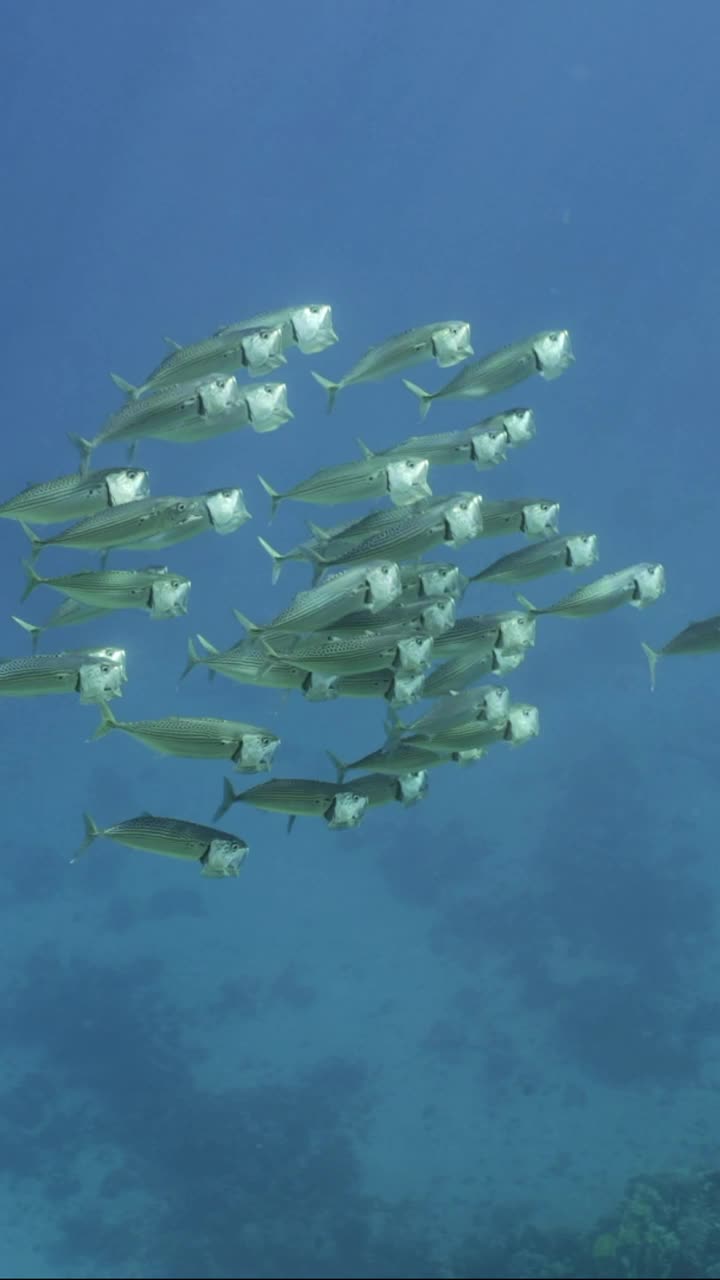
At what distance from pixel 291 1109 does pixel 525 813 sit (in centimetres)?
788

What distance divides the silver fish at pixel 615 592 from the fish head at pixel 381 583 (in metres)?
1.10

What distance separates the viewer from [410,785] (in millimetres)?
6066

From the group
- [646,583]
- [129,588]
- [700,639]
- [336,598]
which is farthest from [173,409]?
[700,639]

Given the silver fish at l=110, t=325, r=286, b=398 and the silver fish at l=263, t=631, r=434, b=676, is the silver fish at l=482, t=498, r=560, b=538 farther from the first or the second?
the silver fish at l=110, t=325, r=286, b=398

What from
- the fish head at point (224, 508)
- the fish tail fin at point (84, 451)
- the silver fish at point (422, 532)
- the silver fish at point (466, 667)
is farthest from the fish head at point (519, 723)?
the fish tail fin at point (84, 451)

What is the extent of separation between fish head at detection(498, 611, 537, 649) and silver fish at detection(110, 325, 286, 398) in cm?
199

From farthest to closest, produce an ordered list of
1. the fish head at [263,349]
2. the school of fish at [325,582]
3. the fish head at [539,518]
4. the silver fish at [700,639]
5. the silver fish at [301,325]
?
the fish head at [539,518]
the silver fish at [700,639]
the silver fish at [301,325]
the fish head at [263,349]
the school of fish at [325,582]

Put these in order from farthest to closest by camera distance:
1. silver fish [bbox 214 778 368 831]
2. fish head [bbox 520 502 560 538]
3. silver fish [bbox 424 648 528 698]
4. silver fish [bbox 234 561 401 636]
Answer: fish head [bbox 520 502 560 538]
silver fish [bbox 424 648 528 698]
silver fish [bbox 214 778 368 831]
silver fish [bbox 234 561 401 636]

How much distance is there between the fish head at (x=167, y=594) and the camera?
555 centimetres

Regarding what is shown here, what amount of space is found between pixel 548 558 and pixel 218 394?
228cm

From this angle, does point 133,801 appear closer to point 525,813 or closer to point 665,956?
point 525,813

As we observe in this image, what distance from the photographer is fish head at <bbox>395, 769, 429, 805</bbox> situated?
6039 mm

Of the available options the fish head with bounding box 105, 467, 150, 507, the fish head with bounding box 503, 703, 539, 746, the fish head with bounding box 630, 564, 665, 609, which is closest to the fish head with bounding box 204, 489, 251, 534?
the fish head with bounding box 105, 467, 150, 507

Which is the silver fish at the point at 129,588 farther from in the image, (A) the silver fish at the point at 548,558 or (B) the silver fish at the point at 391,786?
(A) the silver fish at the point at 548,558
